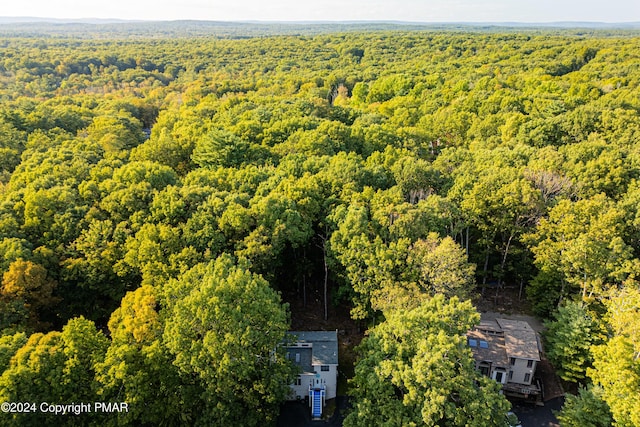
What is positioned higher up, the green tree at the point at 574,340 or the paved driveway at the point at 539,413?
the green tree at the point at 574,340

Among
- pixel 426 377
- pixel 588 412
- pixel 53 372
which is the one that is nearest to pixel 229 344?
pixel 53 372

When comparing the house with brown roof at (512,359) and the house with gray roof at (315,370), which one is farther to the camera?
the house with brown roof at (512,359)

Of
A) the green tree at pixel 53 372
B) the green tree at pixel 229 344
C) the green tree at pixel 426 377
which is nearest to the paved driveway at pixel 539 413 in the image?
the green tree at pixel 426 377

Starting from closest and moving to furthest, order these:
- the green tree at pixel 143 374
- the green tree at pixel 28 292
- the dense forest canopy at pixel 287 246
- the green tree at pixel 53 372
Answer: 1. the green tree at pixel 53 372
2. the green tree at pixel 143 374
3. the dense forest canopy at pixel 287 246
4. the green tree at pixel 28 292

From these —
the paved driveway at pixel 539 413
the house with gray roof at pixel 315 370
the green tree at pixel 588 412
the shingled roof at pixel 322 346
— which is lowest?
the paved driveway at pixel 539 413

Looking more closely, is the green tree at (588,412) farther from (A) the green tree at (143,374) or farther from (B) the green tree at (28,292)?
(B) the green tree at (28,292)

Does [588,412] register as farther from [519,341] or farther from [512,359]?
[519,341]

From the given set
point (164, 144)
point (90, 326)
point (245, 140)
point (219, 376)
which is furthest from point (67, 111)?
point (219, 376)
